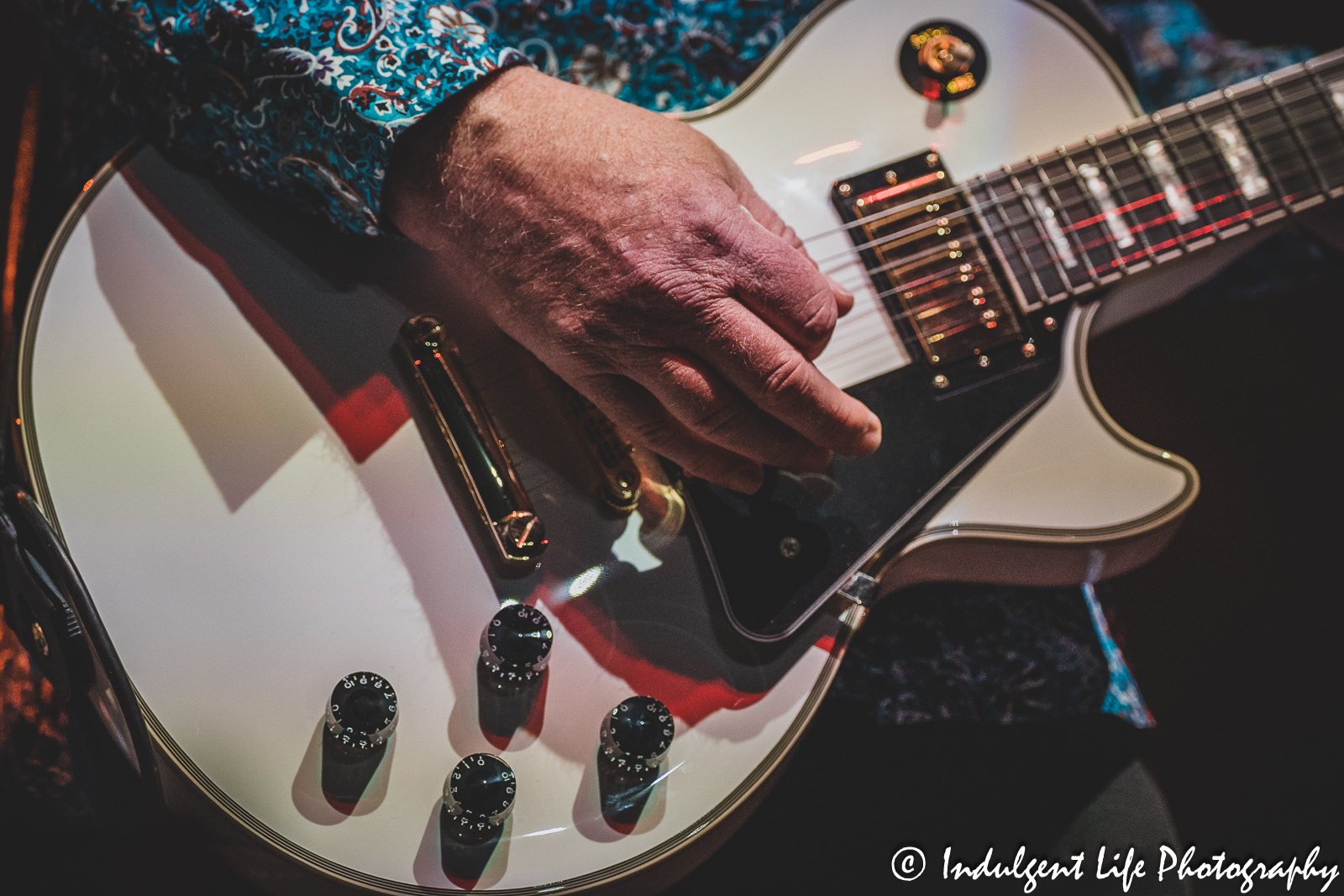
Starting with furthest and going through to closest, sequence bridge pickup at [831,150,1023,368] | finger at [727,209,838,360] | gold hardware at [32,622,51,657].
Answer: bridge pickup at [831,150,1023,368]
finger at [727,209,838,360]
gold hardware at [32,622,51,657]

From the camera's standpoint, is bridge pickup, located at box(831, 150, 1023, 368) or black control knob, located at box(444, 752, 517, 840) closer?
black control knob, located at box(444, 752, 517, 840)

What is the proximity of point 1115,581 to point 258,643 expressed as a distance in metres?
1.10

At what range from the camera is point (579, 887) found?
0.59 metres

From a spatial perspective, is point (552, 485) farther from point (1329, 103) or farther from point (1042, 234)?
point (1329, 103)

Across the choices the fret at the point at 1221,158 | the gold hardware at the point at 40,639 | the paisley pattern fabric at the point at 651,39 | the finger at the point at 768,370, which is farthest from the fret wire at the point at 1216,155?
the gold hardware at the point at 40,639

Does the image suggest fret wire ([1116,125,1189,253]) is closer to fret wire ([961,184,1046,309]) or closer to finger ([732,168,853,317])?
fret wire ([961,184,1046,309])

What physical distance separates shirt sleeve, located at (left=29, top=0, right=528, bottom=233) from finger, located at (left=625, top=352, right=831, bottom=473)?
0.27m

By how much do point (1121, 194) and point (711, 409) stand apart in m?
0.52

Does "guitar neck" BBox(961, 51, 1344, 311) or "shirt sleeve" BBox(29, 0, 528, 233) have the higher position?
"shirt sleeve" BBox(29, 0, 528, 233)

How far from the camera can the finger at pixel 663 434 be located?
2.13 ft

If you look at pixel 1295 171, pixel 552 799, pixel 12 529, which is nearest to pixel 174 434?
pixel 12 529

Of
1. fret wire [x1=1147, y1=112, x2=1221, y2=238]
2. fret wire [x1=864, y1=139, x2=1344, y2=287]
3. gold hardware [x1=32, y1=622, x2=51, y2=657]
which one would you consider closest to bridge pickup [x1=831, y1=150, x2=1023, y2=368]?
fret wire [x1=864, y1=139, x2=1344, y2=287]

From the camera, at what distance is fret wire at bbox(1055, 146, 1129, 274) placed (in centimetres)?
82

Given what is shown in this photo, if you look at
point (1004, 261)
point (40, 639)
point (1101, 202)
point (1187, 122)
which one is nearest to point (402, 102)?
point (40, 639)
